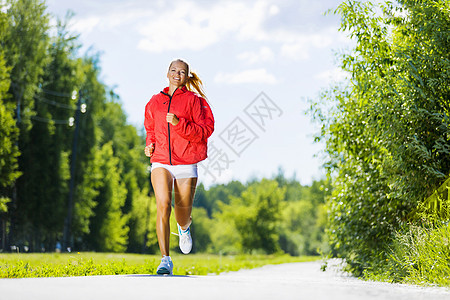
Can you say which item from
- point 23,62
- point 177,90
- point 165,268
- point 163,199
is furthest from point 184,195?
point 23,62

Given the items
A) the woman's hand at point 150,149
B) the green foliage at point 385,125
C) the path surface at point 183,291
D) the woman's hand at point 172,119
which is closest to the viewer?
the path surface at point 183,291

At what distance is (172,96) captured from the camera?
22.3 feet

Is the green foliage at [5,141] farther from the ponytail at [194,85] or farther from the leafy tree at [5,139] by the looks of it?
the ponytail at [194,85]

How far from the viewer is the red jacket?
6738 millimetres

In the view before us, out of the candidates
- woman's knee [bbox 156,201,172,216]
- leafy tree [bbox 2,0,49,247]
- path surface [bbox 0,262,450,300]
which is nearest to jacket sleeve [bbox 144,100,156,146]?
woman's knee [bbox 156,201,172,216]

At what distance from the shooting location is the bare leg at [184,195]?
269 inches

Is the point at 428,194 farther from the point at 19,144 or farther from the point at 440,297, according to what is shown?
the point at 19,144

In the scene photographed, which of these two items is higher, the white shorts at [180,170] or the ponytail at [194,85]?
the ponytail at [194,85]

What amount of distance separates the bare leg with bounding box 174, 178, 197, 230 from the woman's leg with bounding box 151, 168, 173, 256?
0.11 m

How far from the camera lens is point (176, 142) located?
675cm

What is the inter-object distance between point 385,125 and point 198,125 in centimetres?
482

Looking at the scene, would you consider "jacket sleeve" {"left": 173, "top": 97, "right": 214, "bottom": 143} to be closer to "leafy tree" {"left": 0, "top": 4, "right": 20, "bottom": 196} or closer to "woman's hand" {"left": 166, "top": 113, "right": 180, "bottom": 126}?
"woman's hand" {"left": 166, "top": 113, "right": 180, "bottom": 126}

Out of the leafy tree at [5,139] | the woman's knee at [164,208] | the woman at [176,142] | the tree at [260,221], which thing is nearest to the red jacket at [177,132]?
the woman at [176,142]

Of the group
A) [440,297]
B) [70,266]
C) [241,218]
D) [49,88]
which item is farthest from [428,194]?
[241,218]
